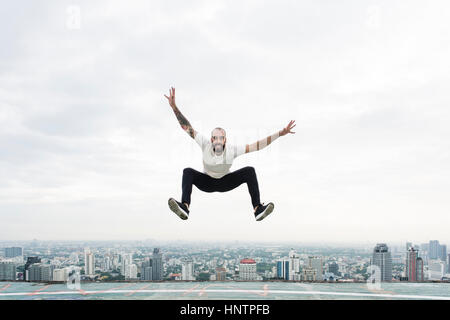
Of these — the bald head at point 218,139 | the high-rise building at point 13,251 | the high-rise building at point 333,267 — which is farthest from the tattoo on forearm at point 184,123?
the high-rise building at point 13,251

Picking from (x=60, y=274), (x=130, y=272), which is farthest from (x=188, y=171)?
(x=60, y=274)

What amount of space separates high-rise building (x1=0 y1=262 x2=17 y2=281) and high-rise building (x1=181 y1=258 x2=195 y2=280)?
705 cm

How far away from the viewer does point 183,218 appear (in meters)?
7.95

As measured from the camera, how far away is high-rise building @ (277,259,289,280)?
15461 mm

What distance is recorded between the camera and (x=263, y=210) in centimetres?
808

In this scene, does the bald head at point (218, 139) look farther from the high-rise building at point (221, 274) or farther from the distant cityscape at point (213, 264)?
the high-rise building at point (221, 274)

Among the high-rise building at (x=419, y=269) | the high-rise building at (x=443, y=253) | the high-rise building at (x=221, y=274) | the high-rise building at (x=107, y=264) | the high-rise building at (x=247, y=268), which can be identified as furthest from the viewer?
the high-rise building at (x=443, y=253)

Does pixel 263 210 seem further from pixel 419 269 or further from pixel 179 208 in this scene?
pixel 419 269

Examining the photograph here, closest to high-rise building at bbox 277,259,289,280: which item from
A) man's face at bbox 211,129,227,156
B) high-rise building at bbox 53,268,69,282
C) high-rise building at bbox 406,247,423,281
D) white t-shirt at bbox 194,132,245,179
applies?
high-rise building at bbox 406,247,423,281

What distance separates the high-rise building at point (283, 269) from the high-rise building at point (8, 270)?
10757 millimetres

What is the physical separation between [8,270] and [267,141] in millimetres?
14043

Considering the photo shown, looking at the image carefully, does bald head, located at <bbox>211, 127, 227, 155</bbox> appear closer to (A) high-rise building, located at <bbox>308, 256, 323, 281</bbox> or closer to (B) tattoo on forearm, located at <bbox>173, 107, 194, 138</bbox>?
(B) tattoo on forearm, located at <bbox>173, 107, 194, 138</bbox>

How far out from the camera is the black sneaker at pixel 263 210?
26.2 ft

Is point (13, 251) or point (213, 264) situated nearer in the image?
point (213, 264)
